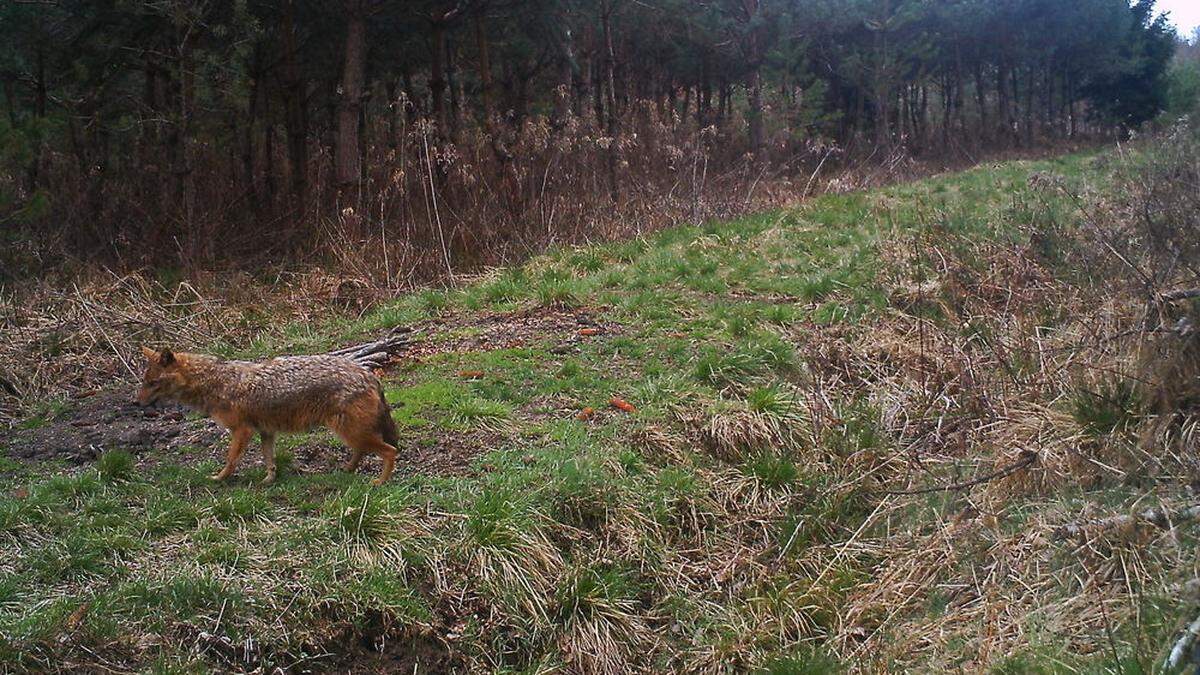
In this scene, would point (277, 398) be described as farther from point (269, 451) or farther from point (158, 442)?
point (158, 442)

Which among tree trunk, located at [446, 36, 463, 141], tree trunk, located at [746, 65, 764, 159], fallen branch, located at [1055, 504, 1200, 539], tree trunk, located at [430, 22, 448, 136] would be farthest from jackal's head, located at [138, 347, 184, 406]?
tree trunk, located at [746, 65, 764, 159]

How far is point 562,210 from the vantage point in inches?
576

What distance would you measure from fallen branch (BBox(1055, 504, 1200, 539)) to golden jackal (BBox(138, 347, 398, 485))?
4.03 m

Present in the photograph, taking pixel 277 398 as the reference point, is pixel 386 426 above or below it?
below

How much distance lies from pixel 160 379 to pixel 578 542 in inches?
113

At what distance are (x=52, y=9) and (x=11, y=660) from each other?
38.0 feet

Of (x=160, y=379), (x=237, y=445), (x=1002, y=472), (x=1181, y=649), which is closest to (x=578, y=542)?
(x=237, y=445)

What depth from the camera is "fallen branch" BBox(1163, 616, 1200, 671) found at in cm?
409

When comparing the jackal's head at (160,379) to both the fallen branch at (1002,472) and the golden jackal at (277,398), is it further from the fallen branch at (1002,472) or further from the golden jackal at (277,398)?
the fallen branch at (1002,472)

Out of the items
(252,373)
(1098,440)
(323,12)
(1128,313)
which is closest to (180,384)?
(252,373)

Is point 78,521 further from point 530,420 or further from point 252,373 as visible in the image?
point 530,420

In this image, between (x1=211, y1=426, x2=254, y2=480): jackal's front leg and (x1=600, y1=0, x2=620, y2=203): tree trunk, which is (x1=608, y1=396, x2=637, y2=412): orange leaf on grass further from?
(x1=600, y1=0, x2=620, y2=203): tree trunk

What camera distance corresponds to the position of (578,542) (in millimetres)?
6410

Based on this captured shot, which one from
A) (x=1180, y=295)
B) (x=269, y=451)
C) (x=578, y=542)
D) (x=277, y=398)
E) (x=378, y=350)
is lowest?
(x=578, y=542)
